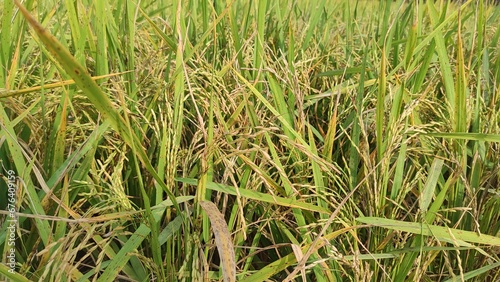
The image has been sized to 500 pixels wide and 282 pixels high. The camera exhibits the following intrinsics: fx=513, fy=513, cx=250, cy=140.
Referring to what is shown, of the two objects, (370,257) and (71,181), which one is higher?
(71,181)

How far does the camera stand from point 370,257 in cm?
72

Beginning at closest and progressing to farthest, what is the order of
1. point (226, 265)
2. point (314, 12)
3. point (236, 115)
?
point (226, 265) → point (236, 115) → point (314, 12)

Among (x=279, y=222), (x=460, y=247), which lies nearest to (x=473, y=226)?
(x=460, y=247)

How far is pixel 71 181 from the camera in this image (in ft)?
2.43

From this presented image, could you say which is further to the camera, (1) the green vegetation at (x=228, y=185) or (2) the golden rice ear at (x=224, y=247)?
(1) the green vegetation at (x=228, y=185)

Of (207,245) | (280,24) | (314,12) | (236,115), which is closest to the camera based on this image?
(207,245)

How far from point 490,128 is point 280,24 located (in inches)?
21.1

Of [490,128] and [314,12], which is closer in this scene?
[490,128]

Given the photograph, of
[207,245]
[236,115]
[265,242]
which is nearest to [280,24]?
[236,115]

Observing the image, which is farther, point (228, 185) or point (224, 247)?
point (228, 185)

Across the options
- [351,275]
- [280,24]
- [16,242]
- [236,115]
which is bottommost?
[351,275]

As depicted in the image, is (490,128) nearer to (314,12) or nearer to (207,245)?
(207,245)

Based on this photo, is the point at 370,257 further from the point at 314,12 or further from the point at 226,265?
the point at 314,12

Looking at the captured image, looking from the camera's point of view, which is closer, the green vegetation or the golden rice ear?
the golden rice ear
